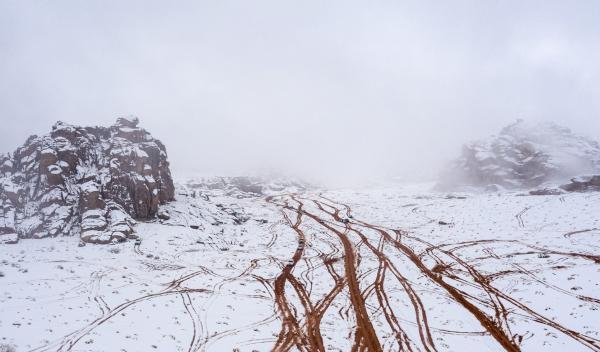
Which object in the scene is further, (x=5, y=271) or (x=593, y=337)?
(x=5, y=271)

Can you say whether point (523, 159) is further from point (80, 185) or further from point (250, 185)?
point (80, 185)

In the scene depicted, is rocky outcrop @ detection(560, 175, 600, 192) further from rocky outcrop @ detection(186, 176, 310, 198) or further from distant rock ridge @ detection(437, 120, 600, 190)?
rocky outcrop @ detection(186, 176, 310, 198)

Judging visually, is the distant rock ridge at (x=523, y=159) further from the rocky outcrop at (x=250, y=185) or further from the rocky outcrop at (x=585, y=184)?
the rocky outcrop at (x=250, y=185)

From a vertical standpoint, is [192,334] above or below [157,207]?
below

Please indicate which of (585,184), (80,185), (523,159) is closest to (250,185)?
(80,185)

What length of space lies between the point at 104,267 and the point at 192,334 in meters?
11.7

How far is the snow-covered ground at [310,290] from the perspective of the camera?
1425cm

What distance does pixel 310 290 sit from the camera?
2095cm

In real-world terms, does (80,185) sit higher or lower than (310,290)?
higher

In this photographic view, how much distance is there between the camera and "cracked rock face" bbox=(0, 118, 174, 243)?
2856cm

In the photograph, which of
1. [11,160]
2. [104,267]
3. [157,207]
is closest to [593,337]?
[104,267]

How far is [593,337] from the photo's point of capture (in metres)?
14.0

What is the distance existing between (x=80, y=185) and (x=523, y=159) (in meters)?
83.6

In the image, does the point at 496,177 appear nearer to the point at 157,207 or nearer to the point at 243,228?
the point at 243,228
